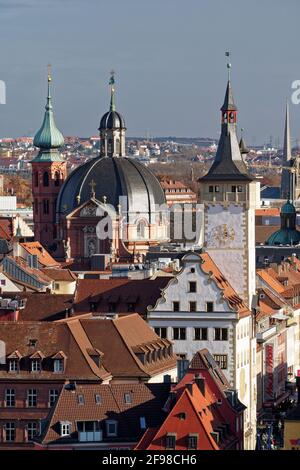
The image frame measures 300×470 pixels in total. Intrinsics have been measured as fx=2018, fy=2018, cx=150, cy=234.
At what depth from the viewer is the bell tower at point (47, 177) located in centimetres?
14200

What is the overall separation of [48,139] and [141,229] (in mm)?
18468

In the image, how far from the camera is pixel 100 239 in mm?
132250

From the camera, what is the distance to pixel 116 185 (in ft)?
436

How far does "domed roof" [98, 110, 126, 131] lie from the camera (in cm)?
13612

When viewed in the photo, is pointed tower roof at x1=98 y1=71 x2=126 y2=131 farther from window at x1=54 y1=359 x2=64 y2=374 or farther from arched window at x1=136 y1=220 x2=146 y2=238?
window at x1=54 y1=359 x2=64 y2=374

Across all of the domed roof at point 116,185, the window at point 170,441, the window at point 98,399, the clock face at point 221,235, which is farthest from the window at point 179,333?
the domed roof at point 116,185

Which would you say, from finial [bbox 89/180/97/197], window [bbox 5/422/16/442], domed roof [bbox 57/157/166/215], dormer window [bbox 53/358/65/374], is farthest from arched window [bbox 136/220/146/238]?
window [bbox 5/422/16/442]

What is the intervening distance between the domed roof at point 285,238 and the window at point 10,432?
8393 cm

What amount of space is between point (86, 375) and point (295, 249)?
77670 mm

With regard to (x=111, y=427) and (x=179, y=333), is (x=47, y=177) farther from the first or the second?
(x=111, y=427)

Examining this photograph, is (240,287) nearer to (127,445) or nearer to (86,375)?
(86,375)

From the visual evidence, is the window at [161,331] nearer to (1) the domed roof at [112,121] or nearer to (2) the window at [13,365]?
(2) the window at [13,365]

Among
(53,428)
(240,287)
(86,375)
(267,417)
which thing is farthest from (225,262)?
(53,428)

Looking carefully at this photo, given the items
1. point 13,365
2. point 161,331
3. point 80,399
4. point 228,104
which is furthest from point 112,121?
point 80,399
